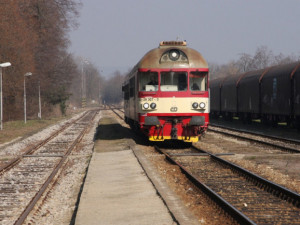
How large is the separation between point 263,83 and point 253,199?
2037 cm

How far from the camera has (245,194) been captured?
8.98 meters

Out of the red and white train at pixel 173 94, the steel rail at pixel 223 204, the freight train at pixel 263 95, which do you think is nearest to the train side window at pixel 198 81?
the red and white train at pixel 173 94

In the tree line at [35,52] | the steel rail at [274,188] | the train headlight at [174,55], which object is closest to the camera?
the steel rail at [274,188]

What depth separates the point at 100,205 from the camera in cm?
806

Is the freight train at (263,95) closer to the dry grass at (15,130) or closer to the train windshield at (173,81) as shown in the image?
the train windshield at (173,81)

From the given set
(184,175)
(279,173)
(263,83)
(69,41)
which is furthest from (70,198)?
(69,41)

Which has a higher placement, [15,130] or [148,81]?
[148,81]

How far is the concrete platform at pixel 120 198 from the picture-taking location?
7.04m

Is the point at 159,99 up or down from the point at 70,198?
up

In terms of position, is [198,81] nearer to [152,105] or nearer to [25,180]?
[152,105]

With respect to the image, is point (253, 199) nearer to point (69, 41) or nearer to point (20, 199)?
point (20, 199)

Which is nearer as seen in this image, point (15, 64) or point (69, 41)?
point (15, 64)

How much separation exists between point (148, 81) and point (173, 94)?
3.43 ft

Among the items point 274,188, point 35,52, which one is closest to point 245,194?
point 274,188
